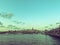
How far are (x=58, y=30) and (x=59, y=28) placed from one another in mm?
4229

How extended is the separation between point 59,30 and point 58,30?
3169mm

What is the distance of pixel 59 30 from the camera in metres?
183

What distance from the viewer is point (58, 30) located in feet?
611

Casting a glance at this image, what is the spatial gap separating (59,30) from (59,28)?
6.77 feet

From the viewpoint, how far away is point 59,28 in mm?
182750
